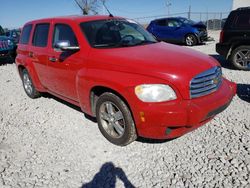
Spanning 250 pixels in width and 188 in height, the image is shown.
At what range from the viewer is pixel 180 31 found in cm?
1620

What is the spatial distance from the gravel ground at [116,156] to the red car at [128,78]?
14.5 inches

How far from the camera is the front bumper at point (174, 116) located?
127 inches

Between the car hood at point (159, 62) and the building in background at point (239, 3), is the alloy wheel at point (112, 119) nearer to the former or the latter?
the car hood at point (159, 62)

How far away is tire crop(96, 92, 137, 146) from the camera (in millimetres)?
Answer: 3604

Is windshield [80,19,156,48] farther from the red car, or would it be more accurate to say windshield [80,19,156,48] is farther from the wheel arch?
the wheel arch

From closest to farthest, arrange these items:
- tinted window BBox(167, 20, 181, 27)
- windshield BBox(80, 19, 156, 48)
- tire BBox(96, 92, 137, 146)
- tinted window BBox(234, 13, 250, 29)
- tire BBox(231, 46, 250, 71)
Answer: tire BBox(96, 92, 137, 146) → windshield BBox(80, 19, 156, 48) → tinted window BBox(234, 13, 250, 29) → tire BBox(231, 46, 250, 71) → tinted window BBox(167, 20, 181, 27)

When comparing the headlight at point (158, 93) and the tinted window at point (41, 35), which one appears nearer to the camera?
the headlight at point (158, 93)

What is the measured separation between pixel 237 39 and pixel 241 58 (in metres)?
0.62

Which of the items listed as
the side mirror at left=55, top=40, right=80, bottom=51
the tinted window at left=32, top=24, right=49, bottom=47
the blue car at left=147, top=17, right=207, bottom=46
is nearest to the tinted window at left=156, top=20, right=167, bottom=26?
the blue car at left=147, top=17, right=207, bottom=46

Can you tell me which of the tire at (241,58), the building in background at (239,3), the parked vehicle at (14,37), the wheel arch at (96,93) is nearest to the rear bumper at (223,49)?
the tire at (241,58)

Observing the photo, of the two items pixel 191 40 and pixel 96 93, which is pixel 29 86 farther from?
pixel 191 40

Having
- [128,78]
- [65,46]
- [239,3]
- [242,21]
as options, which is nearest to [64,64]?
[65,46]

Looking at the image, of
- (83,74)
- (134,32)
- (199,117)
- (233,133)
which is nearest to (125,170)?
(199,117)

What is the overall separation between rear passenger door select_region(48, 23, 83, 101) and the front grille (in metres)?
1.82
